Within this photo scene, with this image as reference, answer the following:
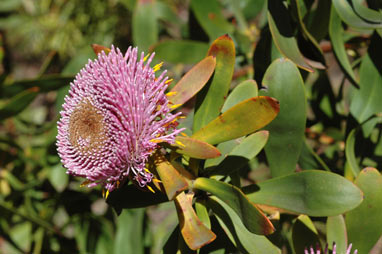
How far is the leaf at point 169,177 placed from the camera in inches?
25.2

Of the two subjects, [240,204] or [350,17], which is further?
[350,17]

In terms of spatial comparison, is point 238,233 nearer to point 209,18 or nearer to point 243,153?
point 243,153

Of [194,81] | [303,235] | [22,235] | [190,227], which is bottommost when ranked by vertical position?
[22,235]

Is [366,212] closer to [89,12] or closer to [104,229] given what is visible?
[104,229]

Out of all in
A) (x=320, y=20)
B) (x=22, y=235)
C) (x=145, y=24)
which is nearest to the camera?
(x=320, y=20)

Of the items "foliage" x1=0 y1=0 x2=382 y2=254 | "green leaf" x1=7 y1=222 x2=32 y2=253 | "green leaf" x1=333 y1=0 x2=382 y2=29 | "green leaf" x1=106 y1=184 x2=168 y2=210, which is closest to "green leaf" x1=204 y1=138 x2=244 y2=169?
"foliage" x1=0 y1=0 x2=382 y2=254

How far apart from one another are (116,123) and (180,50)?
1.74 feet

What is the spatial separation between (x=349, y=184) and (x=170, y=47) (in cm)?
65

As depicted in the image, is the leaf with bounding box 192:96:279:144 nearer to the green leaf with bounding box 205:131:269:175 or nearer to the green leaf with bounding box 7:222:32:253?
the green leaf with bounding box 205:131:269:175

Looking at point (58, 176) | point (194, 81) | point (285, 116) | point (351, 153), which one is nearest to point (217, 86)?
point (194, 81)

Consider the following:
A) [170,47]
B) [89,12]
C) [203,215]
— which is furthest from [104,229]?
[89,12]

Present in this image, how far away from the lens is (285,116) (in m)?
0.78

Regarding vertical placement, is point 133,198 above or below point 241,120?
below

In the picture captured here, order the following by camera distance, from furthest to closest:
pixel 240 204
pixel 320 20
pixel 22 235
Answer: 1. pixel 22 235
2. pixel 320 20
3. pixel 240 204
